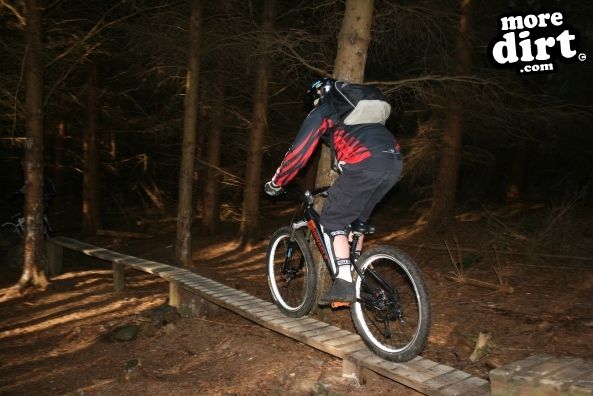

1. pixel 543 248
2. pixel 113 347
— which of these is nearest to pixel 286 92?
pixel 543 248

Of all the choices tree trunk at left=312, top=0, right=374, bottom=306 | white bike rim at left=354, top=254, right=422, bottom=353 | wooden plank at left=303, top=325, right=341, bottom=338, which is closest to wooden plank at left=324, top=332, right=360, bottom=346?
wooden plank at left=303, top=325, right=341, bottom=338

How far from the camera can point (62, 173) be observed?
2041cm

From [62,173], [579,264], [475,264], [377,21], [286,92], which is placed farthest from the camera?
[62,173]

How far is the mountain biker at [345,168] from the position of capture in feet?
13.3

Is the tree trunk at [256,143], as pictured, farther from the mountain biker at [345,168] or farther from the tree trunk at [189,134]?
the mountain biker at [345,168]

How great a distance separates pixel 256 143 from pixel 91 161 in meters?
6.93

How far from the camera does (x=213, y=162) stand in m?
13.8

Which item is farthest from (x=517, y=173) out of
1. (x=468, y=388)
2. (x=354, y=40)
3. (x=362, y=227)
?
(x=468, y=388)

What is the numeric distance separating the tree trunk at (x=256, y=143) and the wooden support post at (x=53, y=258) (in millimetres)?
4451

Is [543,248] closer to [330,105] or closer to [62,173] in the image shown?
[330,105]

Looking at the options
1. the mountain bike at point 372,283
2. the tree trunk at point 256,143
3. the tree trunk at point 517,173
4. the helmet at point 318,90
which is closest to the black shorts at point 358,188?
the mountain bike at point 372,283

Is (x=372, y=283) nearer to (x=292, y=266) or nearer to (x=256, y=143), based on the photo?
(x=292, y=266)

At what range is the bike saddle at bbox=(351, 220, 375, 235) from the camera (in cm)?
427

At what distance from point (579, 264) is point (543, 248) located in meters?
1.01
